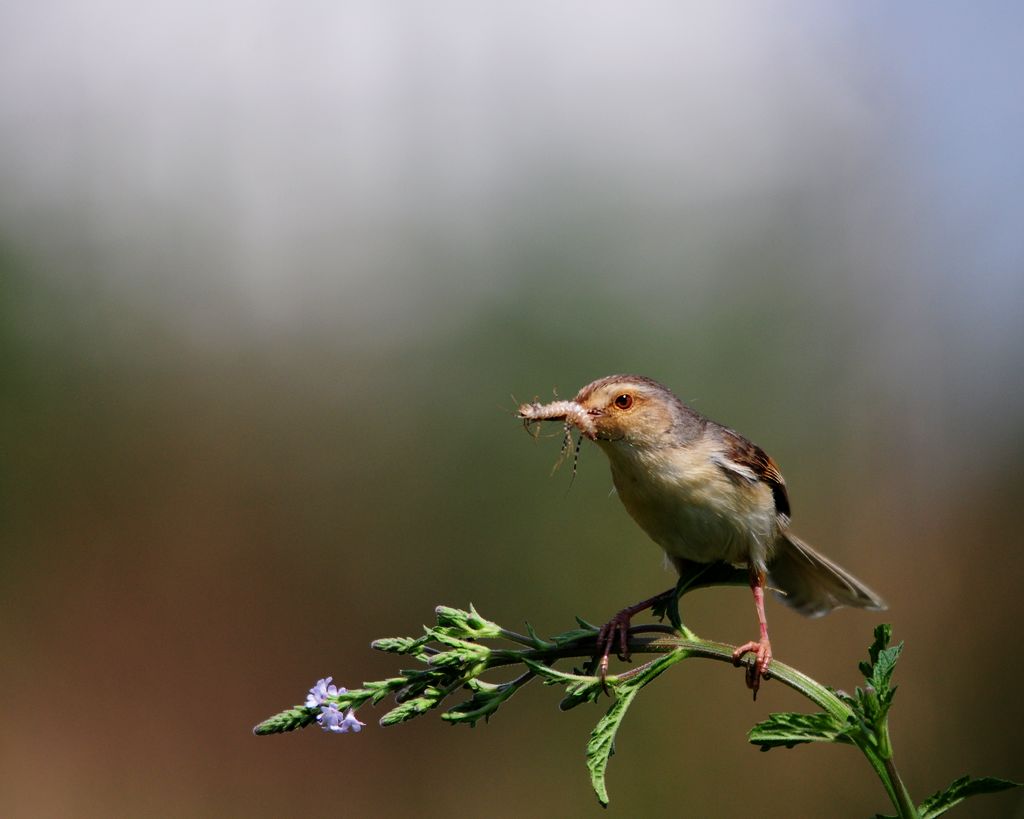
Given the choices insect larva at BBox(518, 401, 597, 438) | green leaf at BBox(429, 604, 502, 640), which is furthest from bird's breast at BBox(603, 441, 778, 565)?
green leaf at BBox(429, 604, 502, 640)

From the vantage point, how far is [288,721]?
1.83 metres

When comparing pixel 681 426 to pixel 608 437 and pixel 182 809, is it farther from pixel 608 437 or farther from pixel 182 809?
pixel 182 809

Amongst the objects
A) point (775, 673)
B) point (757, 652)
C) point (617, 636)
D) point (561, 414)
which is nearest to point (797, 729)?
point (775, 673)

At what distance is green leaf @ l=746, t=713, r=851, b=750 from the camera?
72.0 inches

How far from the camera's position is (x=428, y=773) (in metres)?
8.98

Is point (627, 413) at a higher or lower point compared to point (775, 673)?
higher

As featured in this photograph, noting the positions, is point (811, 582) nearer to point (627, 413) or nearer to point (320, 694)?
point (627, 413)

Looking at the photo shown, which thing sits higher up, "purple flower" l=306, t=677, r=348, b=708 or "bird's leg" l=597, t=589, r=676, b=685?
"purple flower" l=306, t=677, r=348, b=708

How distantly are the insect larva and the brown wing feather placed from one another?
60 cm

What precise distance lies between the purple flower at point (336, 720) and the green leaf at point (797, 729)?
0.76 metres

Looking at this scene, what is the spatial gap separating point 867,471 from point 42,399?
32.3 ft

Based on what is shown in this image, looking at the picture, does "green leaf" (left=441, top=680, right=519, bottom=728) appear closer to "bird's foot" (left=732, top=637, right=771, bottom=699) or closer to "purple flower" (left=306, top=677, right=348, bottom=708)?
"purple flower" (left=306, top=677, right=348, bottom=708)

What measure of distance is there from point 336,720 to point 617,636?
2.76 feet

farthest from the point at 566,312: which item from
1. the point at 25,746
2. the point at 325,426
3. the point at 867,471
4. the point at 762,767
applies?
the point at 25,746
